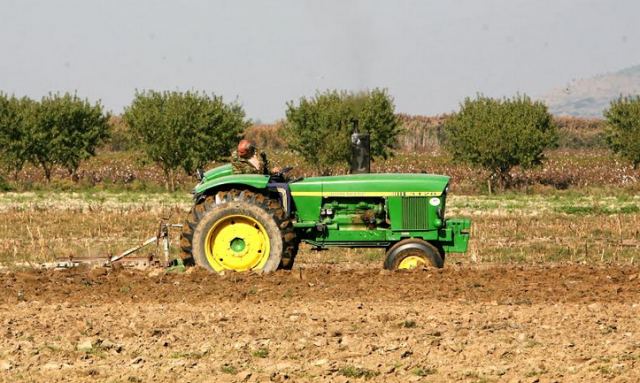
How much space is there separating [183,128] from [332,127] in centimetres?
642

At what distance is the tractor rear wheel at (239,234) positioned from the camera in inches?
451

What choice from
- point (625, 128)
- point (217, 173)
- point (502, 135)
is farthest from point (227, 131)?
point (217, 173)

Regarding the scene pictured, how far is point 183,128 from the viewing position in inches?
1718

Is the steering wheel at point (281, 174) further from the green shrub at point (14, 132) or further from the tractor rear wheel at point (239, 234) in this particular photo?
the green shrub at point (14, 132)

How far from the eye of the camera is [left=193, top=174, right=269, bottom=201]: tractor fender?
1145 centimetres

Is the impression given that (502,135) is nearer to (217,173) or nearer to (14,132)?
(14,132)

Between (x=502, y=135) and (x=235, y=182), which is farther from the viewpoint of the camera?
(x=502, y=135)

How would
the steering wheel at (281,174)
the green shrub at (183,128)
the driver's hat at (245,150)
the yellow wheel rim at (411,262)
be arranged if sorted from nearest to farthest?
the yellow wheel rim at (411,262)
the driver's hat at (245,150)
the steering wheel at (281,174)
the green shrub at (183,128)

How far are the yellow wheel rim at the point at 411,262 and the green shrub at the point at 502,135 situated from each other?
32356 millimetres

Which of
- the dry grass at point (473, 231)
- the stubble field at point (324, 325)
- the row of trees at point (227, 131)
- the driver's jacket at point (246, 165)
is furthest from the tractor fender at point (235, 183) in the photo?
the row of trees at point (227, 131)

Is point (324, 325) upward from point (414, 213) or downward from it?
downward

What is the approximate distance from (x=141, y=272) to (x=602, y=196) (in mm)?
24832

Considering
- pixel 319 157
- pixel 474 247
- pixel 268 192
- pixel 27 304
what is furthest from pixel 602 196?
pixel 27 304

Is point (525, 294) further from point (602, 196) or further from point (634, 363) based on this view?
point (602, 196)
